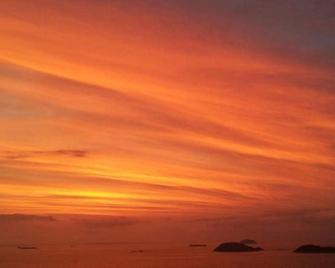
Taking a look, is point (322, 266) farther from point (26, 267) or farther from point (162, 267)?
point (26, 267)

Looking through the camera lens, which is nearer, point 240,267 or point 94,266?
point 240,267

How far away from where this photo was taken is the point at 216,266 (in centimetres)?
11919

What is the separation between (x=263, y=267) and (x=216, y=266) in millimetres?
9317

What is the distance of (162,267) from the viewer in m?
116

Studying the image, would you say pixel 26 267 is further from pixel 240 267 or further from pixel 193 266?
pixel 240 267

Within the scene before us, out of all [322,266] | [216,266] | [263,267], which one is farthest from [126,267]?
[322,266]

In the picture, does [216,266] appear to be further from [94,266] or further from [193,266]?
[94,266]

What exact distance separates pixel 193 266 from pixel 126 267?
13.6 meters

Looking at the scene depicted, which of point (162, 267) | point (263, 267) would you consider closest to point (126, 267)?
point (162, 267)

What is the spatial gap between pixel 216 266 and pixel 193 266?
4965 millimetres

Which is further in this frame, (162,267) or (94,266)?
(94,266)

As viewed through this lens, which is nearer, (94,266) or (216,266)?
(216,266)

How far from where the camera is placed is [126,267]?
120875 mm

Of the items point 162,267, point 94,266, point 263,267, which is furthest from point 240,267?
point 94,266
